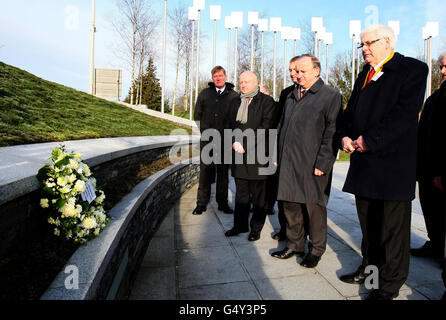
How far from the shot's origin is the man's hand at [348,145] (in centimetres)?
262

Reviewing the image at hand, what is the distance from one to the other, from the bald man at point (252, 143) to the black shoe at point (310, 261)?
86 cm

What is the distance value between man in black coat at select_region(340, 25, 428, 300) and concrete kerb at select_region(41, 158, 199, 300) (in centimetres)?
202

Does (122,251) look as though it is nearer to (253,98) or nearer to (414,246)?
(253,98)

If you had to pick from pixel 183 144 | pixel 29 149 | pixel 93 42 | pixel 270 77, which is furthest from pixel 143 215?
pixel 270 77

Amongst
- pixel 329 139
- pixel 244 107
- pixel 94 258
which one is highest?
pixel 244 107

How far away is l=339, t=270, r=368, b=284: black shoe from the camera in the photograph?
282 cm

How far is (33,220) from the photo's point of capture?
1.96m

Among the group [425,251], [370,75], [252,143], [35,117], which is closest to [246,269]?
[252,143]

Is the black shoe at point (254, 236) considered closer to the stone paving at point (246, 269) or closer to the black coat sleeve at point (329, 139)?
the stone paving at point (246, 269)

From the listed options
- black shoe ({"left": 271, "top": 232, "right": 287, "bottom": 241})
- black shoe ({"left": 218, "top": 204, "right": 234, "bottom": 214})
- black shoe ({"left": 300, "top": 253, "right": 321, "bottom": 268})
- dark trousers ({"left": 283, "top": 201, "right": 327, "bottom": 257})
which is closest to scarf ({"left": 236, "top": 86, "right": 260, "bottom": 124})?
dark trousers ({"left": 283, "top": 201, "right": 327, "bottom": 257})

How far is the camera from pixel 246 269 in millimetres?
3125

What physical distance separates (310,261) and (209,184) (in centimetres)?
242

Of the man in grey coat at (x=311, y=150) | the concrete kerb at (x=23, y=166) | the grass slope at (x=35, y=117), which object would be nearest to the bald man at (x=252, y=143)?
the man in grey coat at (x=311, y=150)

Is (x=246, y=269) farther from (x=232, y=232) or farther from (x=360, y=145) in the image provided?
(x=360, y=145)
